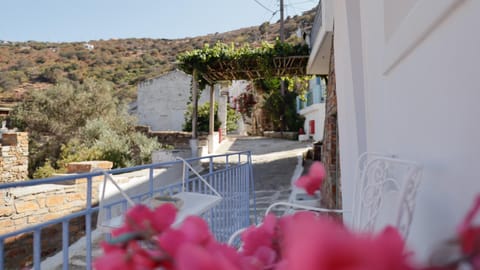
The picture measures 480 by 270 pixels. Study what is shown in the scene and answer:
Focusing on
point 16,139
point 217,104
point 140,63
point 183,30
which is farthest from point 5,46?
point 16,139

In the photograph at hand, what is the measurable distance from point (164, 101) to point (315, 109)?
7.82m

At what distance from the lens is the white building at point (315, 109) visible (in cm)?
1501

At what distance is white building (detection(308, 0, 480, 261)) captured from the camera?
2.65 feet

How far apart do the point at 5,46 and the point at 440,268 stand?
4007 centimetres

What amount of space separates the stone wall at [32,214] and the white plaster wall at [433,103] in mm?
4408

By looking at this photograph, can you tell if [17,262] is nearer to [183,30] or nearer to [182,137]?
[182,137]

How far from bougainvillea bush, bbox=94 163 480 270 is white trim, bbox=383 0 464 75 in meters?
0.75

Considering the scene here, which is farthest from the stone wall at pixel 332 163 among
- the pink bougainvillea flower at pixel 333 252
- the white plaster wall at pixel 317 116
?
the white plaster wall at pixel 317 116

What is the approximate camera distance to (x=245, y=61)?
8.66m

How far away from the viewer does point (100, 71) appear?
30750 mm

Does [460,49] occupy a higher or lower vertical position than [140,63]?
lower

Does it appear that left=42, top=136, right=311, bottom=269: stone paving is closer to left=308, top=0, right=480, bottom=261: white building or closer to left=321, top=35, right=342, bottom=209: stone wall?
left=321, top=35, right=342, bottom=209: stone wall

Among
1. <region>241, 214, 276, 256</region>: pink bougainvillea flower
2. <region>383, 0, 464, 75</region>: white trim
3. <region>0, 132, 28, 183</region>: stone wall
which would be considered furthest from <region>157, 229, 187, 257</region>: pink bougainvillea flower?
<region>0, 132, 28, 183</region>: stone wall

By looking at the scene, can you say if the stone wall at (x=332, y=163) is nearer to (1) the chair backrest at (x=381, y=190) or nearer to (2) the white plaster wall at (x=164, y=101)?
(1) the chair backrest at (x=381, y=190)
